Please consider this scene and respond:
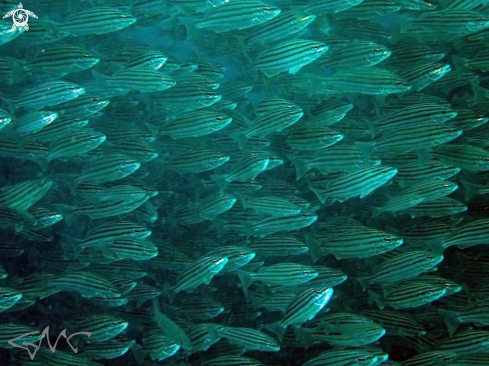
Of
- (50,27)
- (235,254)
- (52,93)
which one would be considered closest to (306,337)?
(235,254)

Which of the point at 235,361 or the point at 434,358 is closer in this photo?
the point at 235,361

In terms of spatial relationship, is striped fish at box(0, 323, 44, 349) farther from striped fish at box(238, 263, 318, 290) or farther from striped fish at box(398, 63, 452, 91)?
striped fish at box(398, 63, 452, 91)

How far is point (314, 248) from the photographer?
214 inches

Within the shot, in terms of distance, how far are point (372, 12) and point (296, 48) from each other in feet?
4.51

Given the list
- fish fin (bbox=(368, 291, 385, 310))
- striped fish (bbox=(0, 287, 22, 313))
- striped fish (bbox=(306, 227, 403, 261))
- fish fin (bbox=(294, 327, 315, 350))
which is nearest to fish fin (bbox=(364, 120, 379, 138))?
striped fish (bbox=(306, 227, 403, 261))

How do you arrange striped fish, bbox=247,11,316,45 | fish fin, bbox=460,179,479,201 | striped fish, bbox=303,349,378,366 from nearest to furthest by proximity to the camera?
striped fish, bbox=303,349,378,366
striped fish, bbox=247,11,316,45
fish fin, bbox=460,179,479,201

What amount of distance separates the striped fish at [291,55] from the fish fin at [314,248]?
2147 mm

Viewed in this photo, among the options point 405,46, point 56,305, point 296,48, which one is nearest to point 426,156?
point 405,46

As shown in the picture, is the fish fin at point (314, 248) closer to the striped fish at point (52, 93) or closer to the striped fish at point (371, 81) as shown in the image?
the striped fish at point (371, 81)

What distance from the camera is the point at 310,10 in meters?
5.09

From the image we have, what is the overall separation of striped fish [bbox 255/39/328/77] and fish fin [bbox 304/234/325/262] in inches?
84.5

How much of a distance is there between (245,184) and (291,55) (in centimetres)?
182

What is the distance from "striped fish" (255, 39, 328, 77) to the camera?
4824 mm

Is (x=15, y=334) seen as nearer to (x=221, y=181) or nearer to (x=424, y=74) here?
(x=221, y=181)
